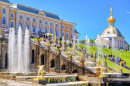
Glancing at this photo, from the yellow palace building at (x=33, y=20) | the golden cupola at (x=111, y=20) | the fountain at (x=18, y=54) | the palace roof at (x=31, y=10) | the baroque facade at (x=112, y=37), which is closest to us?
the fountain at (x=18, y=54)

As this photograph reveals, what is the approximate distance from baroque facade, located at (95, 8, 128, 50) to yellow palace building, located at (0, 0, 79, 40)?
37.9 ft

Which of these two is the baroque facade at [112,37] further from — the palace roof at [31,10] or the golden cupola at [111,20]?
the palace roof at [31,10]

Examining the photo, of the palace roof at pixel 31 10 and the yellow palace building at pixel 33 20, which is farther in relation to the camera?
the palace roof at pixel 31 10

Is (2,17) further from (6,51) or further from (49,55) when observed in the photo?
(49,55)

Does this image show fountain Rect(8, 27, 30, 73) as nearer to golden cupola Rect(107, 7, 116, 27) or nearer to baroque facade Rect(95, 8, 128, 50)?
baroque facade Rect(95, 8, 128, 50)

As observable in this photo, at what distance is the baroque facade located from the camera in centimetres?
7562

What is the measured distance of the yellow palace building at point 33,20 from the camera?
1955 inches

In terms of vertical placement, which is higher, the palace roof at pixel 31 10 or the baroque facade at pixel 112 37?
the palace roof at pixel 31 10

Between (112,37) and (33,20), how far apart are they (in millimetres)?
32007

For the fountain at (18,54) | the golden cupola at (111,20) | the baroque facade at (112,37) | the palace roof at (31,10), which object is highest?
the golden cupola at (111,20)

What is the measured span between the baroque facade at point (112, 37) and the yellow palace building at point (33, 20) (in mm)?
11545

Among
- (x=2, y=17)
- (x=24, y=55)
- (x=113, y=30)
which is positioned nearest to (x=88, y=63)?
(x=24, y=55)

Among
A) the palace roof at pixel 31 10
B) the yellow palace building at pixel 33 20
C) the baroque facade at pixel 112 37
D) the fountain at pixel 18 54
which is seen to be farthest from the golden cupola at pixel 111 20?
the fountain at pixel 18 54

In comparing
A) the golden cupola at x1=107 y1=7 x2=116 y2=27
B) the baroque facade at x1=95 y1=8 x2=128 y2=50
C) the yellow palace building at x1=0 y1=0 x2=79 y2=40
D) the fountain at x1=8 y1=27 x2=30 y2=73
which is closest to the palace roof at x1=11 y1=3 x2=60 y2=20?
the yellow palace building at x1=0 y1=0 x2=79 y2=40
